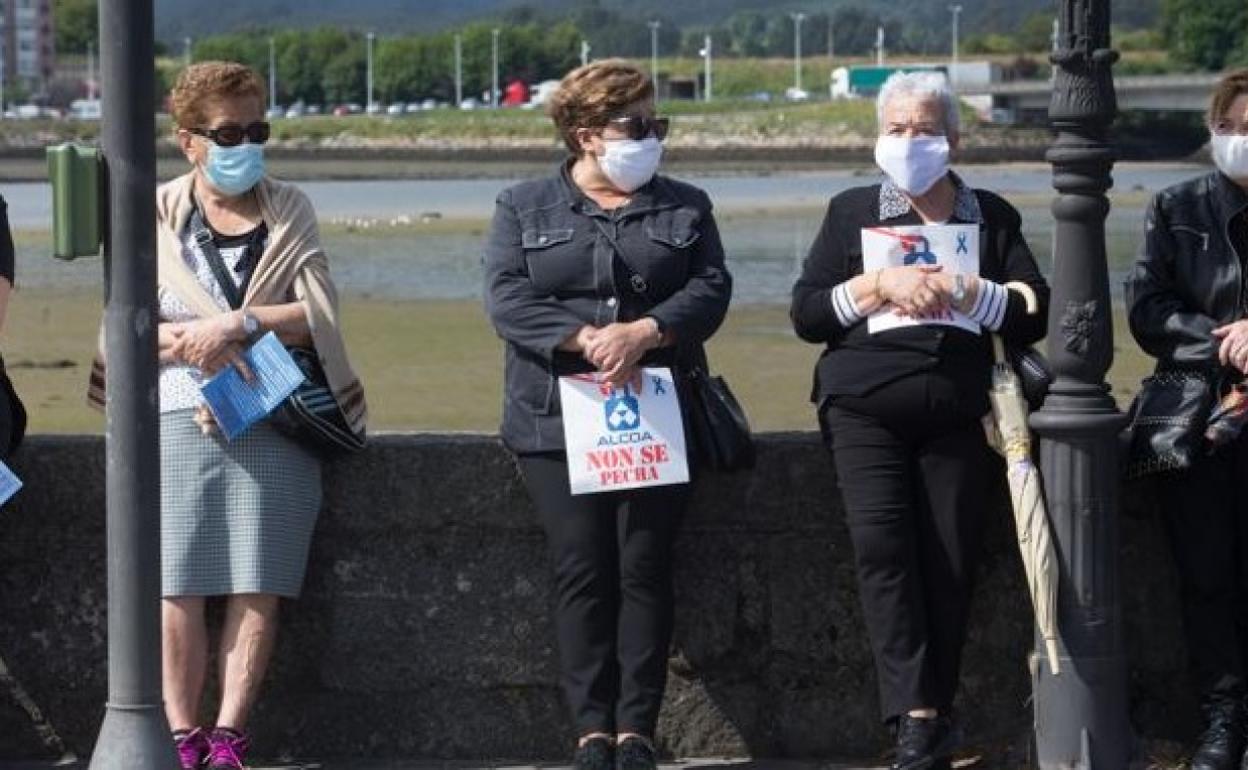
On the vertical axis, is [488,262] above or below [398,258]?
above

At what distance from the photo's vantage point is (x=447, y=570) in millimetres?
7055

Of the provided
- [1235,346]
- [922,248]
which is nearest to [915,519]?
[922,248]

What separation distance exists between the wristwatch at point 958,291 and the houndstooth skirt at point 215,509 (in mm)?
1833

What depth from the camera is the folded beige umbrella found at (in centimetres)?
640

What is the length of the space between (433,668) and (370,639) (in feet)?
0.66

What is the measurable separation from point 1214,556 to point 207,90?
9.69 feet

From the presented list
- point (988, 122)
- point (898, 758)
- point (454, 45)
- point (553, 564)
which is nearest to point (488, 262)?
point (553, 564)

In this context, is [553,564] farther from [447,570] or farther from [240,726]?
[240,726]

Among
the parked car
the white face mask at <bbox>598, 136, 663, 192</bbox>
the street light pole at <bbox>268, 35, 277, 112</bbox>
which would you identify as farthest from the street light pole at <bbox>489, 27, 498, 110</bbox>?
the white face mask at <bbox>598, 136, 663, 192</bbox>

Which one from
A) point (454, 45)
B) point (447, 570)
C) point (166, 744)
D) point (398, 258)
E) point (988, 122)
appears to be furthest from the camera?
point (454, 45)

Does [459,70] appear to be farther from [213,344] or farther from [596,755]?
[596,755]

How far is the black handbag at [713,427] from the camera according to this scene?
658cm

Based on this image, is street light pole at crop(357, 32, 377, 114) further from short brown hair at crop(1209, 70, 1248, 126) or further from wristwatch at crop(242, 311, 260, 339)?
short brown hair at crop(1209, 70, 1248, 126)

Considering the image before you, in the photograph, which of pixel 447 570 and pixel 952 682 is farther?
pixel 447 570
